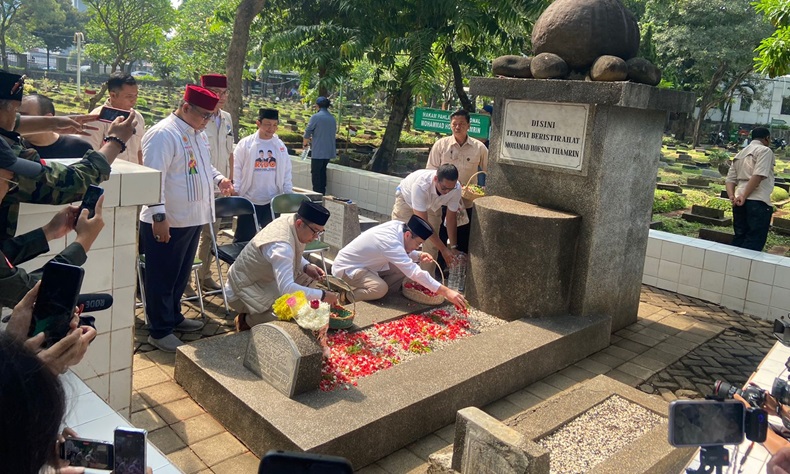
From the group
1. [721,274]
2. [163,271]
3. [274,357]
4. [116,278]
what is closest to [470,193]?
[721,274]

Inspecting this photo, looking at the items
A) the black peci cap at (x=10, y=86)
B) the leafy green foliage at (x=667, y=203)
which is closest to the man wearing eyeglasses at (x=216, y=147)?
the black peci cap at (x=10, y=86)

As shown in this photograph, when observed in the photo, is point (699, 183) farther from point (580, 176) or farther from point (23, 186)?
point (23, 186)

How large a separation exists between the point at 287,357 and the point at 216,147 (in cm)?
401

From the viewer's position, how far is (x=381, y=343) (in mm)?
5484

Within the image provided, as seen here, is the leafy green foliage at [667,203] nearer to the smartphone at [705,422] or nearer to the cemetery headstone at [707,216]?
the cemetery headstone at [707,216]

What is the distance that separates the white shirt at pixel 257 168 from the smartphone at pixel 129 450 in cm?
554

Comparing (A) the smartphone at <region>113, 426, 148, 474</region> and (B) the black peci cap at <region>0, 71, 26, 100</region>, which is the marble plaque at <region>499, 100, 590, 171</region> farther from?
(A) the smartphone at <region>113, 426, 148, 474</region>

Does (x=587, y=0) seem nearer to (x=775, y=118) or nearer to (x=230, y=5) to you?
(x=230, y=5)

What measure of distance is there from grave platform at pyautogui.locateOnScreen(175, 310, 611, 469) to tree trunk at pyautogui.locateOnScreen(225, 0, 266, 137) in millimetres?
8198

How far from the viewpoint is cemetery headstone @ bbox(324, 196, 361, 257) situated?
25.6 ft

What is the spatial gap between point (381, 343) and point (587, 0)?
3.85 metres

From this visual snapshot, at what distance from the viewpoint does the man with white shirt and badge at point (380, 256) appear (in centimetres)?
611

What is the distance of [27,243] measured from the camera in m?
3.02

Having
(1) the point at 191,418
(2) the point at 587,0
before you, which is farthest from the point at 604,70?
(1) the point at 191,418
